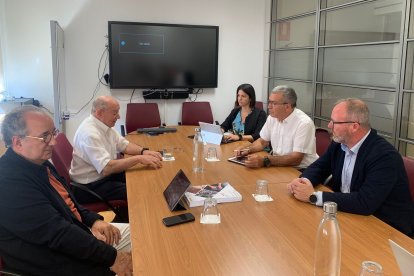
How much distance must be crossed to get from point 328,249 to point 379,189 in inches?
28.1

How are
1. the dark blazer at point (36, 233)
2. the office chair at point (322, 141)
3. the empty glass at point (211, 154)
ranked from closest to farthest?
1. the dark blazer at point (36, 233)
2. the empty glass at point (211, 154)
3. the office chair at point (322, 141)

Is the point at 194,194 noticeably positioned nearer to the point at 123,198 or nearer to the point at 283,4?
the point at 123,198

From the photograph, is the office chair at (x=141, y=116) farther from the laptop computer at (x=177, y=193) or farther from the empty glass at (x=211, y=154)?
the laptop computer at (x=177, y=193)

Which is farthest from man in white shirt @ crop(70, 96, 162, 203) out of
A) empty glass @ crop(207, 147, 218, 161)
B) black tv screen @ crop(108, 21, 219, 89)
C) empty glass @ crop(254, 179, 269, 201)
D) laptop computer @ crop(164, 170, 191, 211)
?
black tv screen @ crop(108, 21, 219, 89)

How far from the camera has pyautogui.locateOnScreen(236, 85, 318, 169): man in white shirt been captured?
2.65 meters

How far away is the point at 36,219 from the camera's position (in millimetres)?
1493

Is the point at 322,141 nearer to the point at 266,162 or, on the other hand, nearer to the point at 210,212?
the point at 266,162

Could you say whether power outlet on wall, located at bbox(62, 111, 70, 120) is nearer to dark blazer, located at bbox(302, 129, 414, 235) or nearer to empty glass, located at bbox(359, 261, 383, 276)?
dark blazer, located at bbox(302, 129, 414, 235)

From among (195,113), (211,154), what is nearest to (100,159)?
(211,154)

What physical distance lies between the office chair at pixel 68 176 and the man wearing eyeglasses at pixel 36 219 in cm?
81

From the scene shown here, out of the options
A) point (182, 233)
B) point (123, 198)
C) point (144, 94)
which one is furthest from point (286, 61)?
point (182, 233)

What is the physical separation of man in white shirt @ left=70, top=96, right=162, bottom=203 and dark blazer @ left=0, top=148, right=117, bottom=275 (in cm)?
96

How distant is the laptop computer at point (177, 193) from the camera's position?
5.84ft

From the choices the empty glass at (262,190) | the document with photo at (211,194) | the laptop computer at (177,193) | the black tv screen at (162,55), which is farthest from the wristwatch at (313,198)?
the black tv screen at (162,55)
